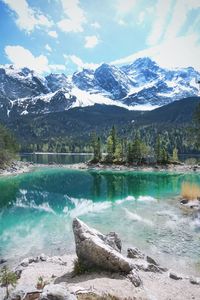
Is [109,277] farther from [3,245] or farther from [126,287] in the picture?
[3,245]

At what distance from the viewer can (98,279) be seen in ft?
65.9

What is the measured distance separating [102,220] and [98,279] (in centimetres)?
2856

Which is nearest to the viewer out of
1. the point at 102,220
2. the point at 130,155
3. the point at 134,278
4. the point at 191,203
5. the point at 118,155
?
the point at 134,278

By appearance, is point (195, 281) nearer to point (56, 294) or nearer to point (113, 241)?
point (113, 241)

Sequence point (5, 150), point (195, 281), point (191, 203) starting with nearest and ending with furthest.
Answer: point (195, 281) → point (191, 203) → point (5, 150)

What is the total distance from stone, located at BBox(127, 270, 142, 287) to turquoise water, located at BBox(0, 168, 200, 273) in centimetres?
875

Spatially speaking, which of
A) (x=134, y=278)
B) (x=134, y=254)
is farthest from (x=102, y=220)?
(x=134, y=278)

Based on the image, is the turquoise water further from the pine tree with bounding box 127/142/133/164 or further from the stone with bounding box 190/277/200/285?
the pine tree with bounding box 127/142/133/164

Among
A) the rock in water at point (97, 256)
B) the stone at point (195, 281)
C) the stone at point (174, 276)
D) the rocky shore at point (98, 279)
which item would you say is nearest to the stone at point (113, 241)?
the rocky shore at point (98, 279)

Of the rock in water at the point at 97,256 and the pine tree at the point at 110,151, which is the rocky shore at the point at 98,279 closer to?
the rock in water at the point at 97,256

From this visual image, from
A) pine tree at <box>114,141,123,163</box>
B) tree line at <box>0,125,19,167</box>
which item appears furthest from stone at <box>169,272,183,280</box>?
pine tree at <box>114,141,123,163</box>

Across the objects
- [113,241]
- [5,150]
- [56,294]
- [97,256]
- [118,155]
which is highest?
[5,150]

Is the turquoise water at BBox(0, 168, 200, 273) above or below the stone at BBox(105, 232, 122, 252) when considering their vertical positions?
below

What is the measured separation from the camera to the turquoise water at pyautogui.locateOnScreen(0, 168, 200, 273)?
34.2m
